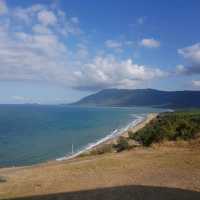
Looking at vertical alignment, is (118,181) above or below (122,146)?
above

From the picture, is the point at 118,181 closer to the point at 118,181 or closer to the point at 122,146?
the point at 118,181

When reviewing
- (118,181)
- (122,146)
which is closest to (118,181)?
(118,181)

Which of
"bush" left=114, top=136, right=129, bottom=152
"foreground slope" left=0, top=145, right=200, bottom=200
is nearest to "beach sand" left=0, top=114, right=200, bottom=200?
"foreground slope" left=0, top=145, right=200, bottom=200

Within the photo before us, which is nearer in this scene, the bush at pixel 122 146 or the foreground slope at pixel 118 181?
the foreground slope at pixel 118 181

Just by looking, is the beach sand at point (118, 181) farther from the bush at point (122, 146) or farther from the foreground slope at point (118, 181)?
the bush at point (122, 146)

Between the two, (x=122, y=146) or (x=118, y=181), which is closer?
(x=118, y=181)

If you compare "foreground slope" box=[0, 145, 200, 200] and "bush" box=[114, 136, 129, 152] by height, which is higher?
"foreground slope" box=[0, 145, 200, 200]

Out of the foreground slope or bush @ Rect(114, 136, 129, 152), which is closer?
the foreground slope

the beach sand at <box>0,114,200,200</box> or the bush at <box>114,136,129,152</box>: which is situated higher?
the beach sand at <box>0,114,200,200</box>

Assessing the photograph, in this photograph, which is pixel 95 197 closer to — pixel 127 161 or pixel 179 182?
pixel 179 182

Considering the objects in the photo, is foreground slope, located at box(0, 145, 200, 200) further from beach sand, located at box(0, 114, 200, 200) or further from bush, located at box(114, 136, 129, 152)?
bush, located at box(114, 136, 129, 152)

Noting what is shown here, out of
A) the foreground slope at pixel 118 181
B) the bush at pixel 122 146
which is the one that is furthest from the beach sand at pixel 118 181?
the bush at pixel 122 146
